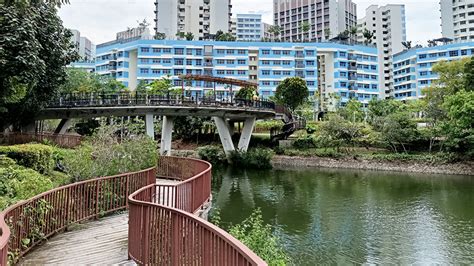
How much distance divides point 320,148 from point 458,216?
2450 cm

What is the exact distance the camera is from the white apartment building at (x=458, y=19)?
85.9 metres

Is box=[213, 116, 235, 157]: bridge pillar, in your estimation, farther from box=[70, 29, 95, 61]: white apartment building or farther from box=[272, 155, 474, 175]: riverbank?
box=[70, 29, 95, 61]: white apartment building

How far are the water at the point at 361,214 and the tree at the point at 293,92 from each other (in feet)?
79.8

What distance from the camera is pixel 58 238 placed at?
702 centimetres

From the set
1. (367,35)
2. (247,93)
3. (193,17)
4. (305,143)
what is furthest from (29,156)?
(367,35)

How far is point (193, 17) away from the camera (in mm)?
86438

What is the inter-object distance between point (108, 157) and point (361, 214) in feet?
38.7

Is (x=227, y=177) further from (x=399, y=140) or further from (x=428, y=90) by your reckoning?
(x=428, y=90)

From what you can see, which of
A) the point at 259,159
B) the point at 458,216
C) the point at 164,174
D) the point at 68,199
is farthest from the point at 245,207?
the point at 259,159

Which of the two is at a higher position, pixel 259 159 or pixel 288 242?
pixel 259 159

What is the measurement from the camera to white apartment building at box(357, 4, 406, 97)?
9331cm

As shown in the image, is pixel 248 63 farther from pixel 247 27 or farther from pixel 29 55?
pixel 29 55

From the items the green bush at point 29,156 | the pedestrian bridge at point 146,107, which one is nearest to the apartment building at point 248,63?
the pedestrian bridge at point 146,107

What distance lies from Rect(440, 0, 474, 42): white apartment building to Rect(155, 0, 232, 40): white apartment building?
56656mm
